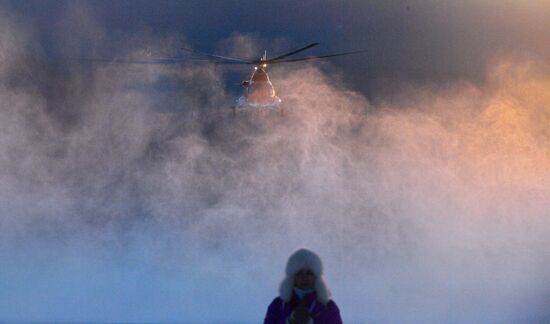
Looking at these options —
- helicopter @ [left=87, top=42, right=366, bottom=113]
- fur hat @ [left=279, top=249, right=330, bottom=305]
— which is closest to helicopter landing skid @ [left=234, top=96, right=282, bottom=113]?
helicopter @ [left=87, top=42, right=366, bottom=113]

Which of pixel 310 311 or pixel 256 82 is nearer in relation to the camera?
pixel 310 311

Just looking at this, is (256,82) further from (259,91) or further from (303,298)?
(303,298)

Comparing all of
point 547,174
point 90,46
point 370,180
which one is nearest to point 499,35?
point 547,174

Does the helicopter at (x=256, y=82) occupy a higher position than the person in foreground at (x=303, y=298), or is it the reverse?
the helicopter at (x=256, y=82)

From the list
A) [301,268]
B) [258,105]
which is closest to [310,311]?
[301,268]

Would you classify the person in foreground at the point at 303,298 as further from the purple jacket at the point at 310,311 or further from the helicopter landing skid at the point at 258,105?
→ the helicopter landing skid at the point at 258,105

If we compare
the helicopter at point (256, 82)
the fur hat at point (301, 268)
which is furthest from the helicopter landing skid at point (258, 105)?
the fur hat at point (301, 268)

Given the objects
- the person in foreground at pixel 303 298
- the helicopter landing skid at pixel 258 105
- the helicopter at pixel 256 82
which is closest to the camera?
the person in foreground at pixel 303 298

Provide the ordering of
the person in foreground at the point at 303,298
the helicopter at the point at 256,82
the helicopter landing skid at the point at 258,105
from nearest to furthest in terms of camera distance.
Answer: the person in foreground at the point at 303,298 → the helicopter at the point at 256,82 → the helicopter landing skid at the point at 258,105
